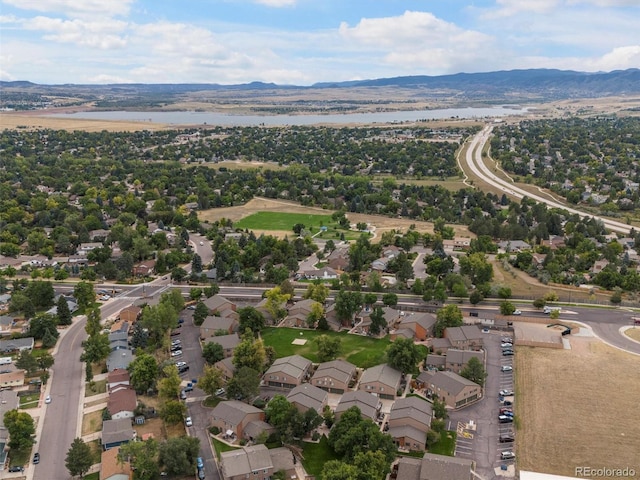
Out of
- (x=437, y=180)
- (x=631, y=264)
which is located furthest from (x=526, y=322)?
(x=437, y=180)

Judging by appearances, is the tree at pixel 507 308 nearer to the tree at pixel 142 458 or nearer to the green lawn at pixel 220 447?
the green lawn at pixel 220 447

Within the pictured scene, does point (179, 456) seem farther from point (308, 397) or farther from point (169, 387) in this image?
point (308, 397)

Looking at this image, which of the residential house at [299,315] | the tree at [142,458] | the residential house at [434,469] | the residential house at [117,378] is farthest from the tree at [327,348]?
the tree at [142,458]

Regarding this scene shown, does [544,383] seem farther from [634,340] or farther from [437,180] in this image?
[437,180]

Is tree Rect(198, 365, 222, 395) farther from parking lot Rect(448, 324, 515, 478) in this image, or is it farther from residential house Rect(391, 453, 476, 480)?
parking lot Rect(448, 324, 515, 478)

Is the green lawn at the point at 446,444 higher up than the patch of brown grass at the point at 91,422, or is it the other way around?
the green lawn at the point at 446,444
